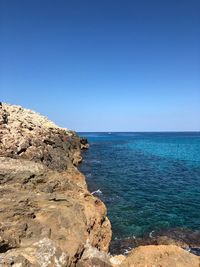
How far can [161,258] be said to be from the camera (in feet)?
32.2

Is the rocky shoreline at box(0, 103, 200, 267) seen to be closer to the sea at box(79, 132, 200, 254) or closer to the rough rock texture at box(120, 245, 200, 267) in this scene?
the rough rock texture at box(120, 245, 200, 267)

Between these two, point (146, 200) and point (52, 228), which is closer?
point (52, 228)

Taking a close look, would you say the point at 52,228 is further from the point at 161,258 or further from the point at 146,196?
the point at 146,196

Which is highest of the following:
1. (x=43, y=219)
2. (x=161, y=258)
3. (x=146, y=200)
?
(x=43, y=219)

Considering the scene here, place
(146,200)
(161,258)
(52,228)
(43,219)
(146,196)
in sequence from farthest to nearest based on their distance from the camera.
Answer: (146,196)
(146,200)
(43,219)
(52,228)
(161,258)

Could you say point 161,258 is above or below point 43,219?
below

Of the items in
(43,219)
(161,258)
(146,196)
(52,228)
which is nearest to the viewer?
(161,258)

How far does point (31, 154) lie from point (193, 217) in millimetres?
15314

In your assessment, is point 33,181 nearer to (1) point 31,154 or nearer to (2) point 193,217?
(1) point 31,154

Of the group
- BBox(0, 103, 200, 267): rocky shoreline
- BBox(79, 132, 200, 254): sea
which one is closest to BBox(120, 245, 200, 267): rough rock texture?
BBox(0, 103, 200, 267): rocky shoreline

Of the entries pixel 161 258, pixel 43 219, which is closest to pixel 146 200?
pixel 161 258

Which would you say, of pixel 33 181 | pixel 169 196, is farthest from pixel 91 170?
pixel 33 181

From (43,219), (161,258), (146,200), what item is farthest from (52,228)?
(146,200)

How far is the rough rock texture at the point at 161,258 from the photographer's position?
9516 mm
